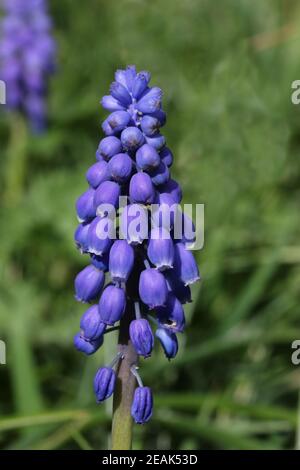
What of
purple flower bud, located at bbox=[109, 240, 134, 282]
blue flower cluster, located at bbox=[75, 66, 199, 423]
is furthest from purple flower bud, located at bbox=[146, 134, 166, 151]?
purple flower bud, located at bbox=[109, 240, 134, 282]

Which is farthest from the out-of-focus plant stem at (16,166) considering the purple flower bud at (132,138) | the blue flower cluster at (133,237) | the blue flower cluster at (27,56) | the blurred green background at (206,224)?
the purple flower bud at (132,138)

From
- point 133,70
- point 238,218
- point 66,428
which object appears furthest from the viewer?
point 238,218

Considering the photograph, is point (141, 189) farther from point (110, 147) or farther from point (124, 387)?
point (124, 387)

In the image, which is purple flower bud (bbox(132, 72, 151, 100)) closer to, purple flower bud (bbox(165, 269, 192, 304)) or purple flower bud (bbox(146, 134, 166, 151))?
purple flower bud (bbox(146, 134, 166, 151))

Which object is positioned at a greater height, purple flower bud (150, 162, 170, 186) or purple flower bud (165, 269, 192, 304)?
purple flower bud (150, 162, 170, 186)

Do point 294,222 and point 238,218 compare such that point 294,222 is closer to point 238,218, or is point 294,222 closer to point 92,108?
point 238,218

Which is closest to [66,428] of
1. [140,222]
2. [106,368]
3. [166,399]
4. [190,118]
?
[166,399]

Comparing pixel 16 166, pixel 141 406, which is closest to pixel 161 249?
pixel 141 406
